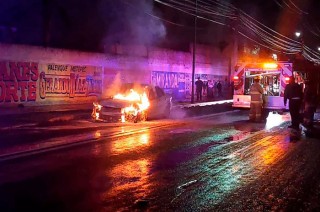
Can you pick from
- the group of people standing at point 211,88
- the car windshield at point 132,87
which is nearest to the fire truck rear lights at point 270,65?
the car windshield at point 132,87

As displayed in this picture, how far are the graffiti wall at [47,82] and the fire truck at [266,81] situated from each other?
29.5ft

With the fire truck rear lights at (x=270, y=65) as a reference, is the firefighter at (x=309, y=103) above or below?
below

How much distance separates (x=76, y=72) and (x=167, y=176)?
1665 cm

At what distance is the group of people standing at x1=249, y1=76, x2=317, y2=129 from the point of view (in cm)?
1481

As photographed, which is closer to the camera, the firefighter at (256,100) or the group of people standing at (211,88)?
the firefighter at (256,100)

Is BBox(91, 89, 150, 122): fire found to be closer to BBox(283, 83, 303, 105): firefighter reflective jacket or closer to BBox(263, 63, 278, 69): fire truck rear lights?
BBox(283, 83, 303, 105): firefighter reflective jacket

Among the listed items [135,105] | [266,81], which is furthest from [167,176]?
[266,81]

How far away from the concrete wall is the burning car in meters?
5.78

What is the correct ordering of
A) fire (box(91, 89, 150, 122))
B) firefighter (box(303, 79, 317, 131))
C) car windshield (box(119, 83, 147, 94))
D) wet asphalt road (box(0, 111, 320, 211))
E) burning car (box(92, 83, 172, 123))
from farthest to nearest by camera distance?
car windshield (box(119, 83, 147, 94)) < firefighter (box(303, 79, 317, 131)) < fire (box(91, 89, 150, 122)) < burning car (box(92, 83, 172, 123)) < wet asphalt road (box(0, 111, 320, 211))

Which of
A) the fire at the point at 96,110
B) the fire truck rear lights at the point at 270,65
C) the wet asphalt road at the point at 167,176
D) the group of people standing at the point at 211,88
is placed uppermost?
the fire truck rear lights at the point at 270,65

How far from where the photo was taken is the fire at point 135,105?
590 inches

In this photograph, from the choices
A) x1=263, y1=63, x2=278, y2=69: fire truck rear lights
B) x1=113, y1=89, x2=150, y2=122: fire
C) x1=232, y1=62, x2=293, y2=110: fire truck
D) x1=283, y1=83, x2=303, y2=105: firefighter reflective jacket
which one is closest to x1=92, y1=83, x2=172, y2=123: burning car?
x1=113, y1=89, x2=150, y2=122: fire

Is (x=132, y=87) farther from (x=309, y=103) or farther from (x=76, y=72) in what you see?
(x=76, y=72)

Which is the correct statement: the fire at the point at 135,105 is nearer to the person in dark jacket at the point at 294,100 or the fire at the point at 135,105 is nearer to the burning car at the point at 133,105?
the burning car at the point at 133,105
